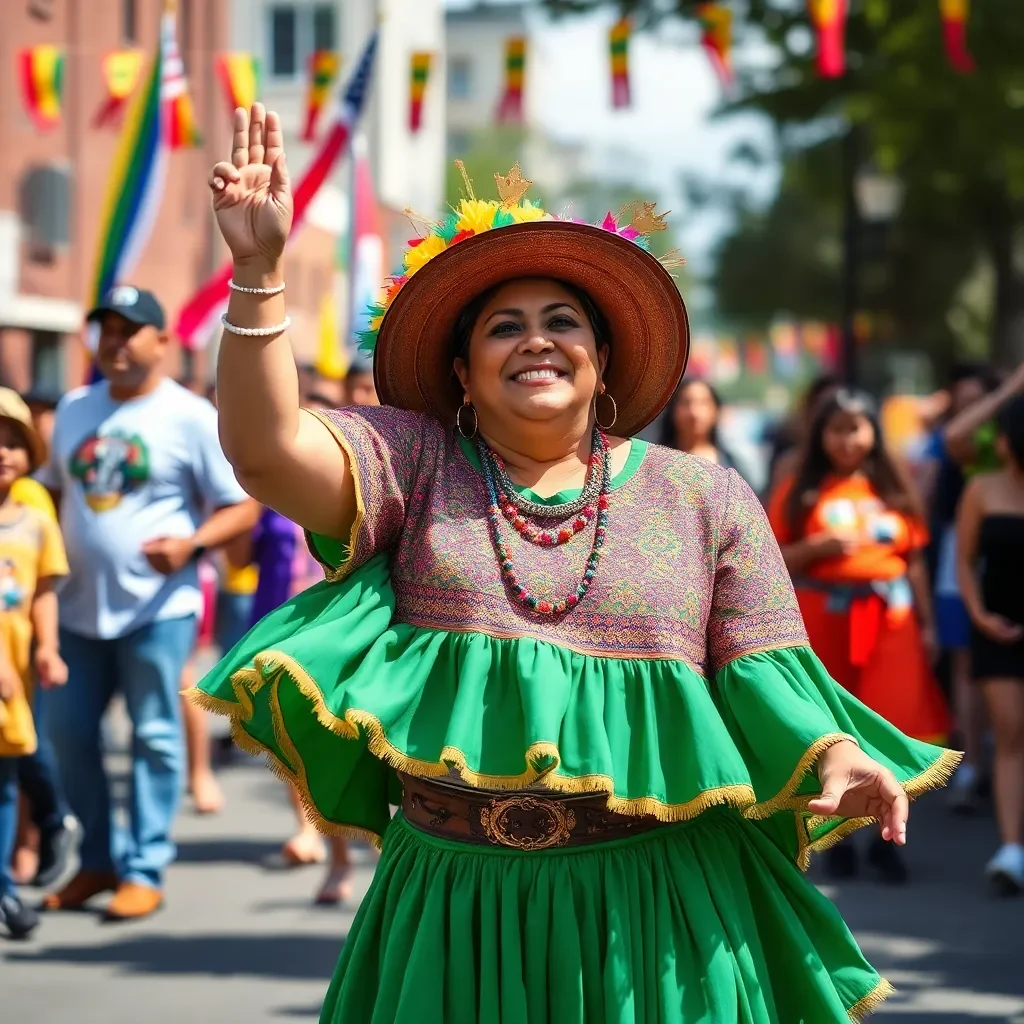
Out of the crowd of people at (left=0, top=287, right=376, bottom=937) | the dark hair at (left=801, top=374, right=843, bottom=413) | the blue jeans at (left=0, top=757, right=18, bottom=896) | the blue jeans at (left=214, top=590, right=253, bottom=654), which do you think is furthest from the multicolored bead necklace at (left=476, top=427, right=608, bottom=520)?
the dark hair at (left=801, top=374, right=843, bottom=413)

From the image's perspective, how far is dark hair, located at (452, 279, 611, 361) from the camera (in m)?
3.41

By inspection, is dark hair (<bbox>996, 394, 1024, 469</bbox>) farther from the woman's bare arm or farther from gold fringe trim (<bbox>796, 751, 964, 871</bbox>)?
the woman's bare arm

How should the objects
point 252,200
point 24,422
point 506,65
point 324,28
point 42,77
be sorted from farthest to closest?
point 324,28 → point 42,77 → point 506,65 → point 24,422 → point 252,200

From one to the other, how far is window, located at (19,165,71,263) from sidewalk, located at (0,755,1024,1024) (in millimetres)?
16535

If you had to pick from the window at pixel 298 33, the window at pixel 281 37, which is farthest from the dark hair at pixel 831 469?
the window at pixel 281 37

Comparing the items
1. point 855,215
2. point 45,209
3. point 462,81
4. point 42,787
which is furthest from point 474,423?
point 462,81

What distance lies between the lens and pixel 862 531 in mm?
7352

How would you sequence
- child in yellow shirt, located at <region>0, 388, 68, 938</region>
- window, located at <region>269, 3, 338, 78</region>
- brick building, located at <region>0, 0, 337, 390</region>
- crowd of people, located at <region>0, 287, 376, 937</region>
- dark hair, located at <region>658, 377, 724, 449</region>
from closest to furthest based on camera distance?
child in yellow shirt, located at <region>0, 388, 68, 938</region>
crowd of people, located at <region>0, 287, 376, 937</region>
dark hair, located at <region>658, 377, 724, 449</region>
brick building, located at <region>0, 0, 337, 390</region>
window, located at <region>269, 3, 338, 78</region>

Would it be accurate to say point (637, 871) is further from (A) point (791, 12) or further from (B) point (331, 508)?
(A) point (791, 12)

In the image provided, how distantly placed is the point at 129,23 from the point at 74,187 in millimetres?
2903

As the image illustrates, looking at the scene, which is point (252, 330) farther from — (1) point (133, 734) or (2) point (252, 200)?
(1) point (133, 734)

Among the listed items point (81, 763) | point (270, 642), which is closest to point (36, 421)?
point (81, 763)

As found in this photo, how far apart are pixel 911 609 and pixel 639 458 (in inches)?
Result: 167

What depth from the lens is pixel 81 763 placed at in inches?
259
